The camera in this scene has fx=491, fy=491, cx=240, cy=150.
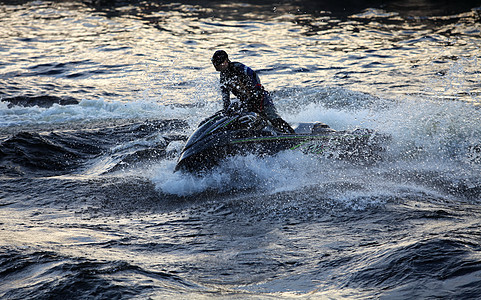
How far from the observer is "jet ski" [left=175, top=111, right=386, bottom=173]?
7.53m

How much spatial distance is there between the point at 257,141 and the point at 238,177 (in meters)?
0.70

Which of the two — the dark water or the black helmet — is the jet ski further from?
the black helmet

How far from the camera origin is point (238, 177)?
300 inches

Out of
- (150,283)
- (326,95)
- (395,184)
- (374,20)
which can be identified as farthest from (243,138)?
(374,20)

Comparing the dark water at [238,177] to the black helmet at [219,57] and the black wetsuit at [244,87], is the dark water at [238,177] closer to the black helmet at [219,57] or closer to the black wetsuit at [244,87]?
the black wetsuit at [244,87]

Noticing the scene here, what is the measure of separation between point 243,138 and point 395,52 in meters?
11.6

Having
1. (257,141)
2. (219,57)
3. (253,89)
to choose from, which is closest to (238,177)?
(257,141)

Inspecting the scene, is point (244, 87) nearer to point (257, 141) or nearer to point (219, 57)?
point (219, 57)

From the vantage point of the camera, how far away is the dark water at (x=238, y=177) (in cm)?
418

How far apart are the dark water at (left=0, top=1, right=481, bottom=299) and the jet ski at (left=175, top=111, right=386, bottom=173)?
0.59ft

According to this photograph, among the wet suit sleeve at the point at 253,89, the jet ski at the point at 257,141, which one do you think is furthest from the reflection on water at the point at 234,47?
the wet suit sleeve at the point at 253,89

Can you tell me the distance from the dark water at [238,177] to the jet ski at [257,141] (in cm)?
18

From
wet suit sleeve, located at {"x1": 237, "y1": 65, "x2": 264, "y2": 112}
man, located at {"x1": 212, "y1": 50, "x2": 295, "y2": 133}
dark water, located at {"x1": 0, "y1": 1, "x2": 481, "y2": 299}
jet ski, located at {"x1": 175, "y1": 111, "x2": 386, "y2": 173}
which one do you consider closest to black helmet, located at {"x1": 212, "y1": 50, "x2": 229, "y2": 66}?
man, located at {"x1": 212, "y1": 50, "x2": 295, "y2": 133}

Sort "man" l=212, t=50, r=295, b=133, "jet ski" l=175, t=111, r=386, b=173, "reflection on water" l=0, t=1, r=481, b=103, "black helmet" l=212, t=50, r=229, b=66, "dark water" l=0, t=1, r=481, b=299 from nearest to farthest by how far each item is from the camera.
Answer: "dark water" l=0, t=1, r=481, b=299
"jet ski" l=175, t=111, r=386, b=173
"black helmet" l=212, t=50, r=229, b=66
"man" l=212, t=50, r=295, b=133
"reflection on water" l=0, t=1, r=481, b=103
